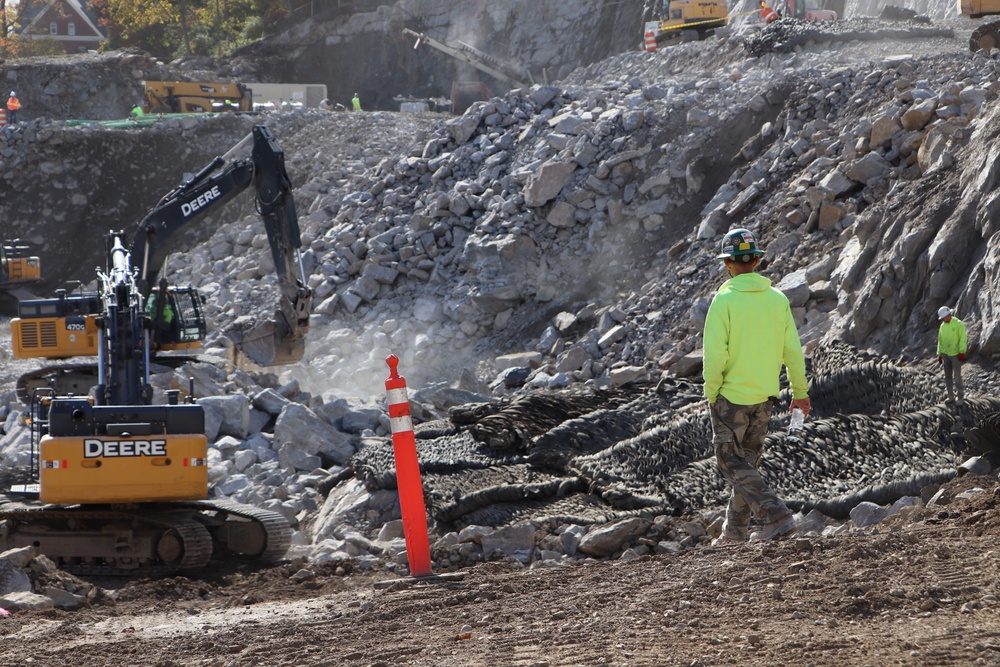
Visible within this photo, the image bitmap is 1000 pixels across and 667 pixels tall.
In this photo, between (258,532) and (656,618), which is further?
(258,532)

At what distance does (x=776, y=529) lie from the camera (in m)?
5.50

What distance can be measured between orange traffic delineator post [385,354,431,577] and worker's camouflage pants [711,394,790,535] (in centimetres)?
146

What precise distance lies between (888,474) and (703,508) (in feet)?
3.70

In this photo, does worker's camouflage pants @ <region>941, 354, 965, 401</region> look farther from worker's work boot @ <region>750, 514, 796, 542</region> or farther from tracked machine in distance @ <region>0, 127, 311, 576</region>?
tracked machine in distance @ <region>0, 127, 311, 576</region>

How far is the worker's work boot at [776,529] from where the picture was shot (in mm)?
5484

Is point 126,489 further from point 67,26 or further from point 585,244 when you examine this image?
point 67,26

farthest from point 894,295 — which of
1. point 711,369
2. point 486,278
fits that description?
point 486,278

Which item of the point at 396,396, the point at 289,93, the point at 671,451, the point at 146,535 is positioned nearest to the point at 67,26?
the point at 289,93

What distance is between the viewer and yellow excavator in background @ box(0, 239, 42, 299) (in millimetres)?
25000

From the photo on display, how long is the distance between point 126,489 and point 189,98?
2869 centimetres

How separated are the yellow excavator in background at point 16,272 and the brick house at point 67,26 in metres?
30.9

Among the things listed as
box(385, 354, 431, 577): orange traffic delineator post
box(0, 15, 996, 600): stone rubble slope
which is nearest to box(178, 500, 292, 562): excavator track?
box(0, 15, 996, 600): stone rubble slope

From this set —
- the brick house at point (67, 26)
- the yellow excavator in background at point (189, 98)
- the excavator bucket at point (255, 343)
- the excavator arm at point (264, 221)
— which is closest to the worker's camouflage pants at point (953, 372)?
the excavator arm at point (264, 221)

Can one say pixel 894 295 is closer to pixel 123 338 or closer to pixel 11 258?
pixel 123 338
